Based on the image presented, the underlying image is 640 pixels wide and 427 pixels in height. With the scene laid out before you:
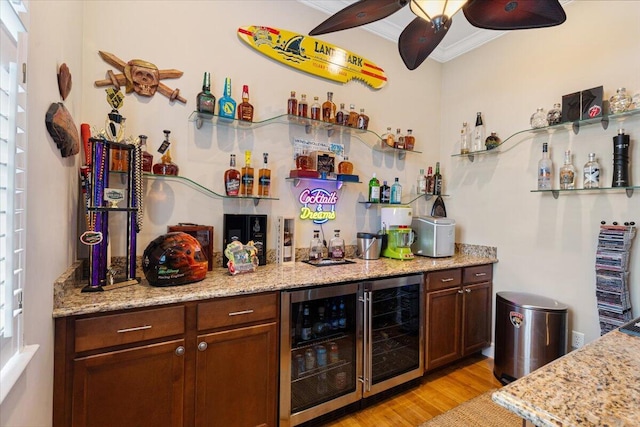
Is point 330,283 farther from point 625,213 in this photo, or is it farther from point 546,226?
point 625,213

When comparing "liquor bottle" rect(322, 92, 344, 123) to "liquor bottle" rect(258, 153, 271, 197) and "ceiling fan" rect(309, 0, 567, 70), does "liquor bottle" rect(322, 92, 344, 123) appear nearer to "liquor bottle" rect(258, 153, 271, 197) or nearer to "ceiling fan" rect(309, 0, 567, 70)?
"liquor bottle" rect(258, 153, 271, 197)

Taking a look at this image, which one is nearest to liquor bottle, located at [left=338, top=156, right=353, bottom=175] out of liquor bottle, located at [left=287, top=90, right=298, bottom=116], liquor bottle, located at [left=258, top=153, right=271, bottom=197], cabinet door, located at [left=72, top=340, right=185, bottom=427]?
liquor bottle, located at [left=287, top=90, right=298, bottom=116]

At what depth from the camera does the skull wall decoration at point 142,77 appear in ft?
6.21

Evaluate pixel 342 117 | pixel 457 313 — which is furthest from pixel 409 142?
pixel 457 313

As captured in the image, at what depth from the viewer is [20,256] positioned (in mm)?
863

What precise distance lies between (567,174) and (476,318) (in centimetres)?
138

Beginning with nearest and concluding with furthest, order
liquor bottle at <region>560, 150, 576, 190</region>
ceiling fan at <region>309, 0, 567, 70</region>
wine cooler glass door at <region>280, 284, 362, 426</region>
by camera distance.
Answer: ceiling fan at <region>309, 0, 567, 70</region> < wine cooler glass door at <region>280, 284, 362, 426</region> < liquor bottle at <region>560, 150, 576, 190</region>

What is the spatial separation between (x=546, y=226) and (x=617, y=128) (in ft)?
2.71

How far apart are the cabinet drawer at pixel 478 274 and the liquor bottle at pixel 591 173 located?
3.23 feet

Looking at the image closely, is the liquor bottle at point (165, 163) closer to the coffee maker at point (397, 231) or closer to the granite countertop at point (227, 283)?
the granite countertop at point (227, 283)

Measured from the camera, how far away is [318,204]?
2611 mm

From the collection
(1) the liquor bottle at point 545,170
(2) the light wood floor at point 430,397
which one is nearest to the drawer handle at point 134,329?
(2) the light wood floor at point 430,397

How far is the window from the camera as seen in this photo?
76 cm

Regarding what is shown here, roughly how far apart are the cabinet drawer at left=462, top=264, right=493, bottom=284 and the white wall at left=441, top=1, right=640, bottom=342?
90mm
